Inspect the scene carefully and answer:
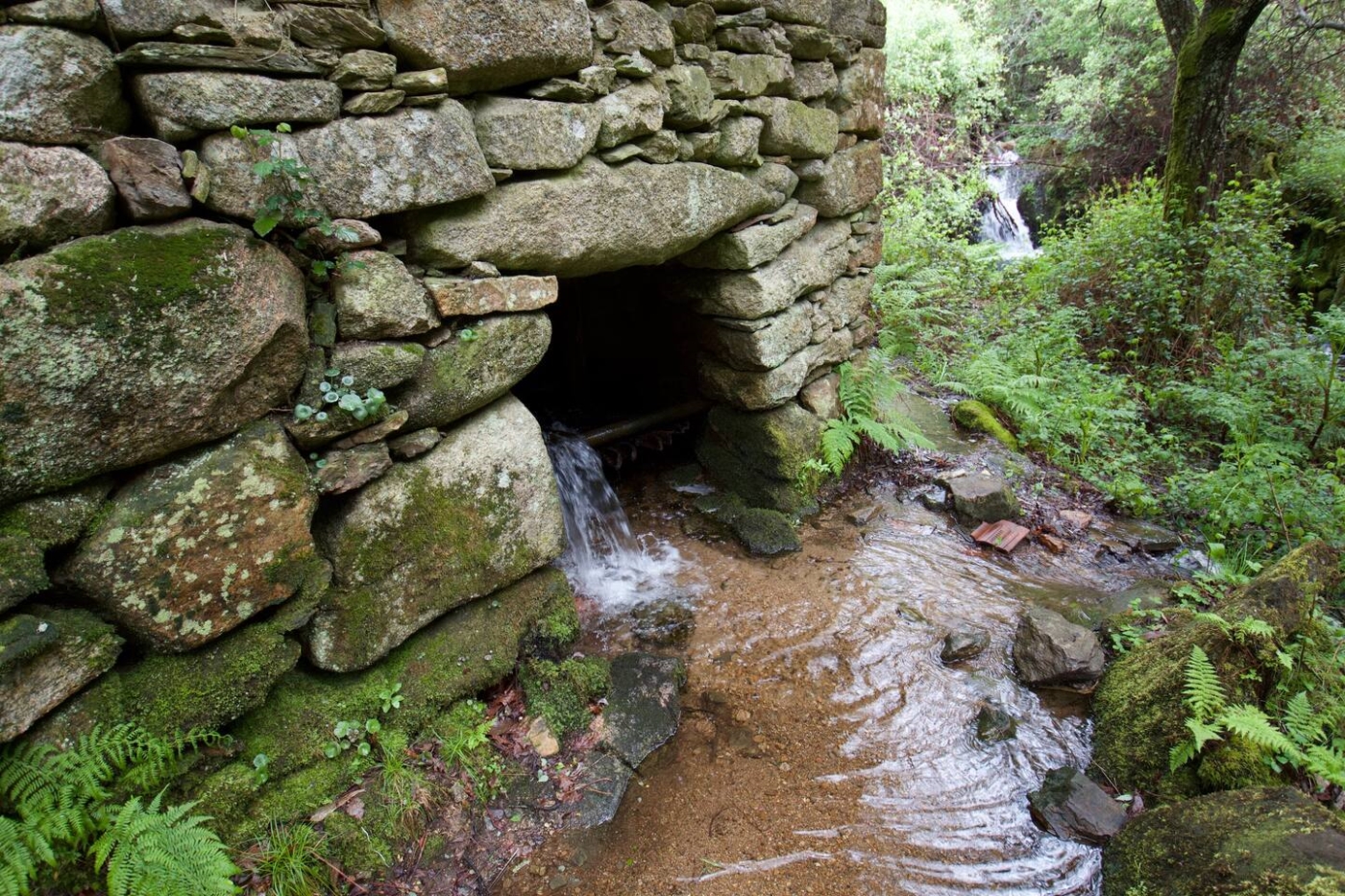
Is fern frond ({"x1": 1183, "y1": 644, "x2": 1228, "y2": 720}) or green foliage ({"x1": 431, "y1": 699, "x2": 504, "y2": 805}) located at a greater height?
fern frond ({"x1": 1183, "y1": 644, "x2": 1228, "y2": 720})

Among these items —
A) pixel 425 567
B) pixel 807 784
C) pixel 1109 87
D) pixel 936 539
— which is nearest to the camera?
pixel 425 567

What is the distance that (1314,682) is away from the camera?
259 cm

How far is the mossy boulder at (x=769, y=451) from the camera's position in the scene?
4.37 m

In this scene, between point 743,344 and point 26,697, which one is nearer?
point 26,697

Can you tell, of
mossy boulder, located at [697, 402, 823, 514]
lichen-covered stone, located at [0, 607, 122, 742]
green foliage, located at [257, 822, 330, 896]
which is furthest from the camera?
mossy boulder, located at [697, 402, 823, 514]

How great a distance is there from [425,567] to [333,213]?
1287 mm

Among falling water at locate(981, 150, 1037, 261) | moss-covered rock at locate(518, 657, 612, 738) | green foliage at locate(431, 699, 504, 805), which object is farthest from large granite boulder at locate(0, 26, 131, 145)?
falling water at locate(981, 150, 1037, 261)

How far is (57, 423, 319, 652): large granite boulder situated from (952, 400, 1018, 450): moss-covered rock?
198 inches

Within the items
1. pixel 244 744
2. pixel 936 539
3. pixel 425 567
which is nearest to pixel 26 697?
pixel 244 744

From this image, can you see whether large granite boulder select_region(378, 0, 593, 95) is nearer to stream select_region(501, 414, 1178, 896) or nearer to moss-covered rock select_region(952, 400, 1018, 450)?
stream select_region(501, 414, 1178, 896)

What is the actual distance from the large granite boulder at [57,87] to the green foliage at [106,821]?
157cm

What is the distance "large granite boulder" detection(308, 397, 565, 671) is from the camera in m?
2.32

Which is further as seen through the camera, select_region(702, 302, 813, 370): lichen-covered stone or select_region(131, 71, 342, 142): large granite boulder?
select_region(702, 302, 813, 370): lichen-covered stone

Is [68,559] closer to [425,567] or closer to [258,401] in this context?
[258,401]
